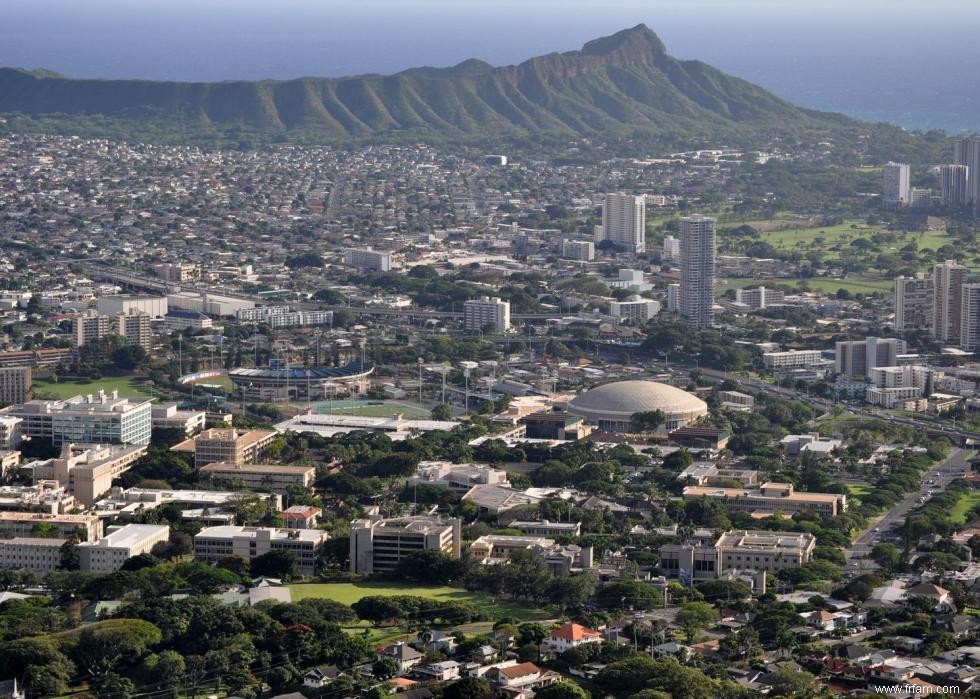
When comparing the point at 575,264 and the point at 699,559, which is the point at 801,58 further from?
the point at 699,559

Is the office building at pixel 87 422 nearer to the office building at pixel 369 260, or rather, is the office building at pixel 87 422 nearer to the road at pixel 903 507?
the road at pixel 903 507

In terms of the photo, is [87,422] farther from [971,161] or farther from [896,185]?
[971,161]

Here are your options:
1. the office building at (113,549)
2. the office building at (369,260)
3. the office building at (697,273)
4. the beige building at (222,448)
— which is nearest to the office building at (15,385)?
the beige building at (222,448)

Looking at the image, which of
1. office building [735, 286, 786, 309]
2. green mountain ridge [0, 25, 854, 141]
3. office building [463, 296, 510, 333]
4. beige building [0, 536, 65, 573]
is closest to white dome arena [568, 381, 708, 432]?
office building [463, 296, 510, 333]

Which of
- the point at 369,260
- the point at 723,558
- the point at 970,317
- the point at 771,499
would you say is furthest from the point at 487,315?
the point at 723,558

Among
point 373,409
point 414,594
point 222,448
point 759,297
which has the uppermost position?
point 759,297

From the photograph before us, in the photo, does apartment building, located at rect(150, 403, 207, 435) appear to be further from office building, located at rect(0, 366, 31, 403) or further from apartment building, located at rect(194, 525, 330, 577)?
apartment building, located at rect(194, 525, 330, 577)
